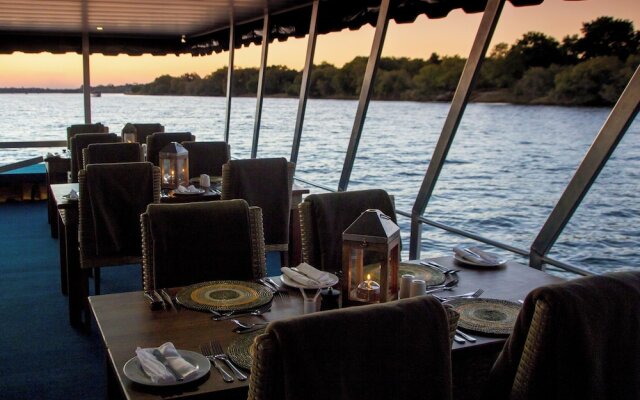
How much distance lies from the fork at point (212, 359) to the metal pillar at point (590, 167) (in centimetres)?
196

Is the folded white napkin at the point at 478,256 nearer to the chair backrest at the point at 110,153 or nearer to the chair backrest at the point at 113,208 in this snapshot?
the chair backrest at the point at 113,208

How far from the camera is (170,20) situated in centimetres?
752

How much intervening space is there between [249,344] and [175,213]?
928 mm

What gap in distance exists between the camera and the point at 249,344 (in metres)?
1.72

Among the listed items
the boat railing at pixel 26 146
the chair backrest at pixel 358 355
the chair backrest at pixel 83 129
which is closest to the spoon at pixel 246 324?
the chair backrest at pixel 358 355

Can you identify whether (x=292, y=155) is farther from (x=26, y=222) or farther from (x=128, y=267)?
(x=26, y=222)

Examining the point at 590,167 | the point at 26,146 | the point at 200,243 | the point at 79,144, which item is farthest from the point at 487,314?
the point at 26,146

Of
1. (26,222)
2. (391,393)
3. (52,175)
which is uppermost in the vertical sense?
(391,393)

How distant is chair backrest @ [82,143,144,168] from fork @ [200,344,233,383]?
3.53m

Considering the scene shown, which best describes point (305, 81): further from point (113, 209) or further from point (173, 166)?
point (113, 209)

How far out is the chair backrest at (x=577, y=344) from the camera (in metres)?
1.33

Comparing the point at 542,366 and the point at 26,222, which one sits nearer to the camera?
the point at 542,366

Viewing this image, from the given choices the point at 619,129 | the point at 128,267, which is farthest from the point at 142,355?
the point at 128,267

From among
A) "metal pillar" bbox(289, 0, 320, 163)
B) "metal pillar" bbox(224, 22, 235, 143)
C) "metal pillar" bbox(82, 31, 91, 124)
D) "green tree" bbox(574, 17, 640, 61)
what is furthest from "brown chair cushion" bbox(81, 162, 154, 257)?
"metal pillar" bbox(82, 31, 91, 124)
